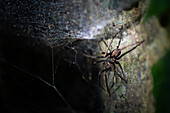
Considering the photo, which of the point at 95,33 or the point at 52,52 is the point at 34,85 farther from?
the point at 95,33

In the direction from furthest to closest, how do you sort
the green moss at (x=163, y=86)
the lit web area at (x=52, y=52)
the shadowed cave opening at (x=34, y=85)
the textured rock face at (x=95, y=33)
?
the shadowed cave opening at (x=34, y=85) < the lit web area at (x=52, y=52) < the textured rock face at (x=95, y=33) < the green moss at (x=163, y=86)

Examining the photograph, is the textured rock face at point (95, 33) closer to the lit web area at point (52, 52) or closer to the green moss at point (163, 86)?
the lit web area at point (52, 52)

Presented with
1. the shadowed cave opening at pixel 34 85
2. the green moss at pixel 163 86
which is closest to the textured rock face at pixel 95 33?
the green moss at pixel 163 86

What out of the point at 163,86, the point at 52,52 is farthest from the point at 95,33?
the point at 163,86

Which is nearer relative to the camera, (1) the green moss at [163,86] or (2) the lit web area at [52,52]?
(1) the green moss at [163,86]

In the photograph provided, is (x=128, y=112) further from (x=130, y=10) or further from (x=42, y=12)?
(x=42, y=12)

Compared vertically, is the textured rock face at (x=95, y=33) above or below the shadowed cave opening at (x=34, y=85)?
→ above

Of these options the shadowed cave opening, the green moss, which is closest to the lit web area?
the shadowed cave opening

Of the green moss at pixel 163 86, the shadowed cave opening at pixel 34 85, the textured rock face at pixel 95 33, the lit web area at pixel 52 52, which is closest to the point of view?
the green moss at pixel 163 86

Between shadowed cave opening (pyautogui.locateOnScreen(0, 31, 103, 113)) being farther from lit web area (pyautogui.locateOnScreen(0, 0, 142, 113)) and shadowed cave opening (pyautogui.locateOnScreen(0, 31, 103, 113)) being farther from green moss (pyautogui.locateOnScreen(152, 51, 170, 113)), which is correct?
green moss (pyautogui.locateOnScreen(152, 51, 170, 113))
